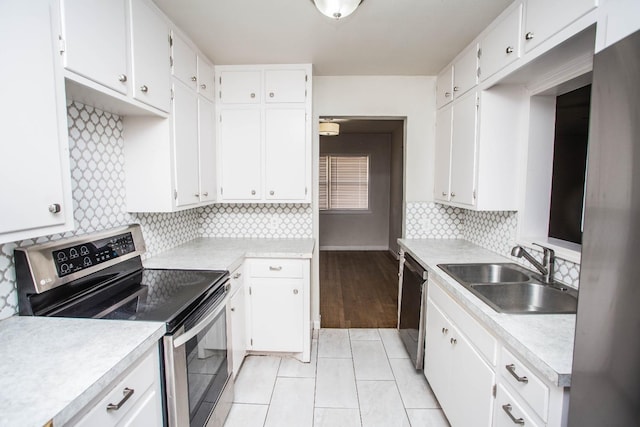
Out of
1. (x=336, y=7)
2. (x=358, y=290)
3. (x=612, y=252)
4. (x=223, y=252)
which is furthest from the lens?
(x=358, y=290)

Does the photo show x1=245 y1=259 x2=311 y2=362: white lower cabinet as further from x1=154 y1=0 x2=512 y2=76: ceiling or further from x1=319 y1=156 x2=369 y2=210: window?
x1=319 y1=156 x2=369 y2=210: window

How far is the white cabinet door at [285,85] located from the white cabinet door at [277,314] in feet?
4.84

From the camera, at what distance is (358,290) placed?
13.6 ft

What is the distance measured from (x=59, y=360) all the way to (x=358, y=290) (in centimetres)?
360

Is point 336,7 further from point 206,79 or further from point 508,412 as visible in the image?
point 508,412

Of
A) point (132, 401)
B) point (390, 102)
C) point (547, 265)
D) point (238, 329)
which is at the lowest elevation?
point (238, 329)

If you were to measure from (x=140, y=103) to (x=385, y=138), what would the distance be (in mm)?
5595

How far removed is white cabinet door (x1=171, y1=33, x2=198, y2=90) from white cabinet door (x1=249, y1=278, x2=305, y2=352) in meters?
1.50

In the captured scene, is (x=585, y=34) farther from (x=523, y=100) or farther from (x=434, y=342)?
(x=434, y=342)

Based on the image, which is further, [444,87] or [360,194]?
[360,194]

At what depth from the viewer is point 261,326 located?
236cm

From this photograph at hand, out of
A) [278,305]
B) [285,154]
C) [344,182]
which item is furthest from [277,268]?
[344,182]

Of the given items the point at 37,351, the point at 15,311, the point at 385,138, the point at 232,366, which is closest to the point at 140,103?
the point at 15,311

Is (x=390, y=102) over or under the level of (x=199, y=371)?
over
